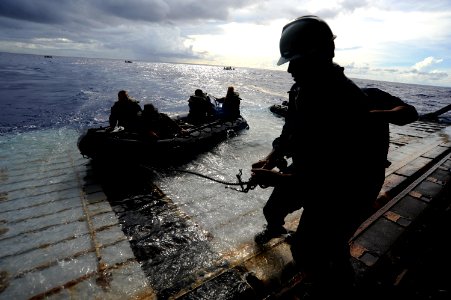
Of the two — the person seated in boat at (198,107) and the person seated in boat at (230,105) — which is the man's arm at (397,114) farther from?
the person seated in boat at (230,105)

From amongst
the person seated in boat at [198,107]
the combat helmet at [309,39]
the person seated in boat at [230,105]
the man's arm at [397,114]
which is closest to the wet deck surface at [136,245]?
the man's arm at [397,114]

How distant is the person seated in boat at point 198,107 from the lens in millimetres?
12391

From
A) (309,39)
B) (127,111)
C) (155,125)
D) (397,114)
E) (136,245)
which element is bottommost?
(136,245)

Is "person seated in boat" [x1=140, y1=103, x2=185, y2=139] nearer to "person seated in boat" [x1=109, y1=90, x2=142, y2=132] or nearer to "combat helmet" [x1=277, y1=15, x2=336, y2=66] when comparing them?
"person seated in boat" [x1=109, y1=90, x2=142, y2=132]

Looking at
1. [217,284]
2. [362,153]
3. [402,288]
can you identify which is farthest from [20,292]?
[402,288]

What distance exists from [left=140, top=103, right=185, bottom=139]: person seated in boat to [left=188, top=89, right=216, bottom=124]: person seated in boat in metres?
2.70

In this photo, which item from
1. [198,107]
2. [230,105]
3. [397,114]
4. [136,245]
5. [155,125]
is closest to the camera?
[397,114]

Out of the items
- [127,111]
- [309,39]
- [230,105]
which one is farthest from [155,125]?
[309,39]

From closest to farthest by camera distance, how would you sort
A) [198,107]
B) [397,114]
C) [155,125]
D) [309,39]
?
[309,39] → [397,114] → [155,125] → [198,107]

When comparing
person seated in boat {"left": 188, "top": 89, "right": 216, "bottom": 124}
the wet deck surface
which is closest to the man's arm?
the wet deck surface

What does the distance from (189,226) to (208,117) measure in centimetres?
851

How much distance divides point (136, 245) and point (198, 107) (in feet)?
28.7

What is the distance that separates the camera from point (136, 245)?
4.57 m

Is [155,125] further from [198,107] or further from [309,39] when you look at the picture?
[309,39]
